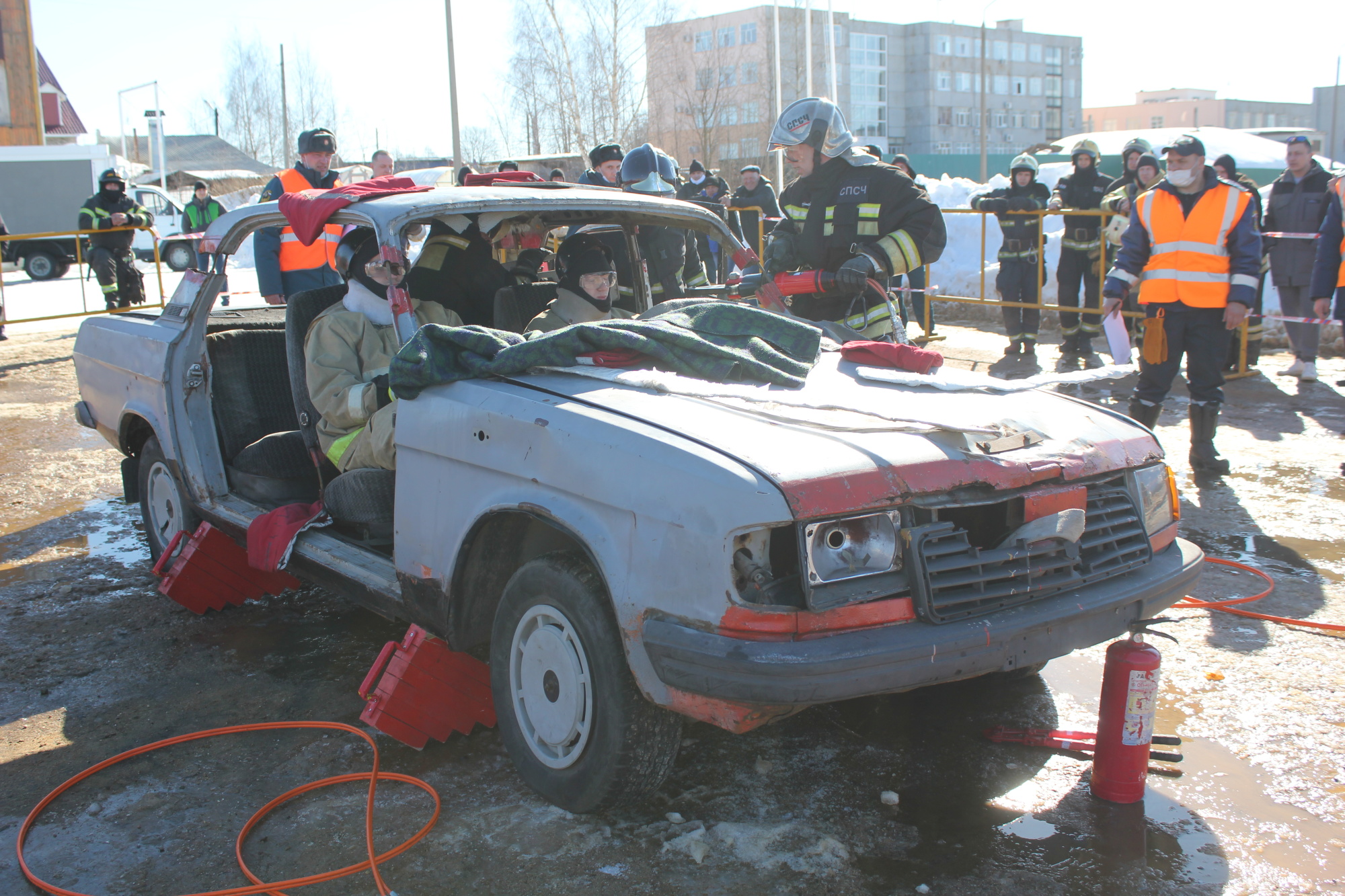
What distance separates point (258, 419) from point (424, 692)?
2.04 metres

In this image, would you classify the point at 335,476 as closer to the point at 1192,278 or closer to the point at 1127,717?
the point at 1127,717

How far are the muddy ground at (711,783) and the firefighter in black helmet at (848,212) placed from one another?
6.77 feet

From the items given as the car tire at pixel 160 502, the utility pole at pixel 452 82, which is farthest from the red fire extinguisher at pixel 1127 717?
the utility pole at pixel 452 82

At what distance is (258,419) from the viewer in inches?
180

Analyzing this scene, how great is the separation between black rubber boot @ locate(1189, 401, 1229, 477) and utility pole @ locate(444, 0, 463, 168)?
16259mm

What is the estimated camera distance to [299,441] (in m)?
4.32

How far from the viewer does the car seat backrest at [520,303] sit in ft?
13.4

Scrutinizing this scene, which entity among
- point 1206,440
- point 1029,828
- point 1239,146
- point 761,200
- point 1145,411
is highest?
point 1239,146

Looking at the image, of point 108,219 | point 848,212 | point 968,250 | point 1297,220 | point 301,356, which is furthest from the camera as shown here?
point 968,250

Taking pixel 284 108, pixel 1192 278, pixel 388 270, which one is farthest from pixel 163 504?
pixel 284 108

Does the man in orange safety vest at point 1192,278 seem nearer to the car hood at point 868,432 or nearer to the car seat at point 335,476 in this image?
the car hood at point 868,432

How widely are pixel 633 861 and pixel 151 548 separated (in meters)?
3.44

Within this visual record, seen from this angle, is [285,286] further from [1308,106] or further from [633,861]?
[1308,106]

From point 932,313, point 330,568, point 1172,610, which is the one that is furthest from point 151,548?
point 932,313
